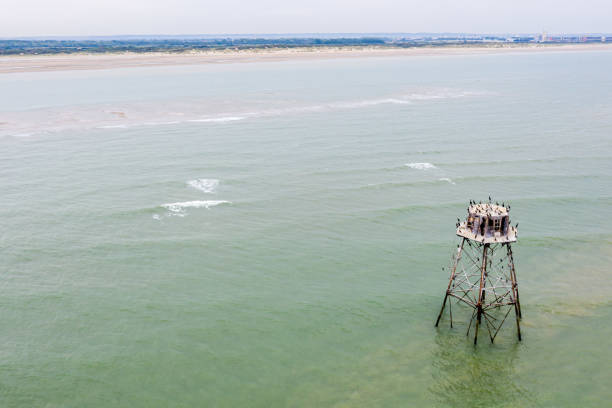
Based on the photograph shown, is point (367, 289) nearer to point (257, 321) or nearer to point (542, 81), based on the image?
point (257, 321)

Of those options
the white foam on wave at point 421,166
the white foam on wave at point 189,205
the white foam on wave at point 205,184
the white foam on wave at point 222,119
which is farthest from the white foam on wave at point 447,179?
the white foam on wave at point 222,119

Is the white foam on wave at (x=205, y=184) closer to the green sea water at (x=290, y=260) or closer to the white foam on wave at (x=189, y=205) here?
the green sea water at (x=290, y=260)

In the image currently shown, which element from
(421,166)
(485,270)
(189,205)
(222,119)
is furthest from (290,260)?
(222,119)

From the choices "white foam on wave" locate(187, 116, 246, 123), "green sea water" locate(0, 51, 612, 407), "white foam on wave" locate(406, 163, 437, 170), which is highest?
"white foam on wave" locate(187, 116, 246, 123)

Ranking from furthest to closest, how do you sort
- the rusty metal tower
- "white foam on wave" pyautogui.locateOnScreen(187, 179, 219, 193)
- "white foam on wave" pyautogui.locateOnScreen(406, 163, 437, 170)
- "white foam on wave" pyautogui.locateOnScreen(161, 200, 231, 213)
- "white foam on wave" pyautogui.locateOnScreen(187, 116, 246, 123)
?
1. "white foam on wave" pyautogui.locateOnScreen(187, 116, 246, 123)
2. "white foam on wave" pyautogui.locateOnScreen(406, 163, 437, 170)
3. "white foam on wave" pyautogui.locateOnScreen(187, 179, 219, 193)
4. "white foam on wave" pyautogui.locateOnScreen(161, 200, 231, 213)
5. the rusty metal tower

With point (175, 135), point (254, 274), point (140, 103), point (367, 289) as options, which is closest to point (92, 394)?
point (254, 274)

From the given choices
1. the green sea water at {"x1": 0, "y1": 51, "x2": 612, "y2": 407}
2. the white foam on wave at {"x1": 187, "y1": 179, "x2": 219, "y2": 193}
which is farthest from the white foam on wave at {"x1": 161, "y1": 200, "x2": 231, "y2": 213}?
the white foam on wave at {"x1": 187, "y1": 179, "x2": 219, "y2": 193}

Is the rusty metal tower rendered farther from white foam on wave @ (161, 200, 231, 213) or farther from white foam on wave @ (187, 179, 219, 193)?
white foam on wave @ (187, 179, 219, 193)
